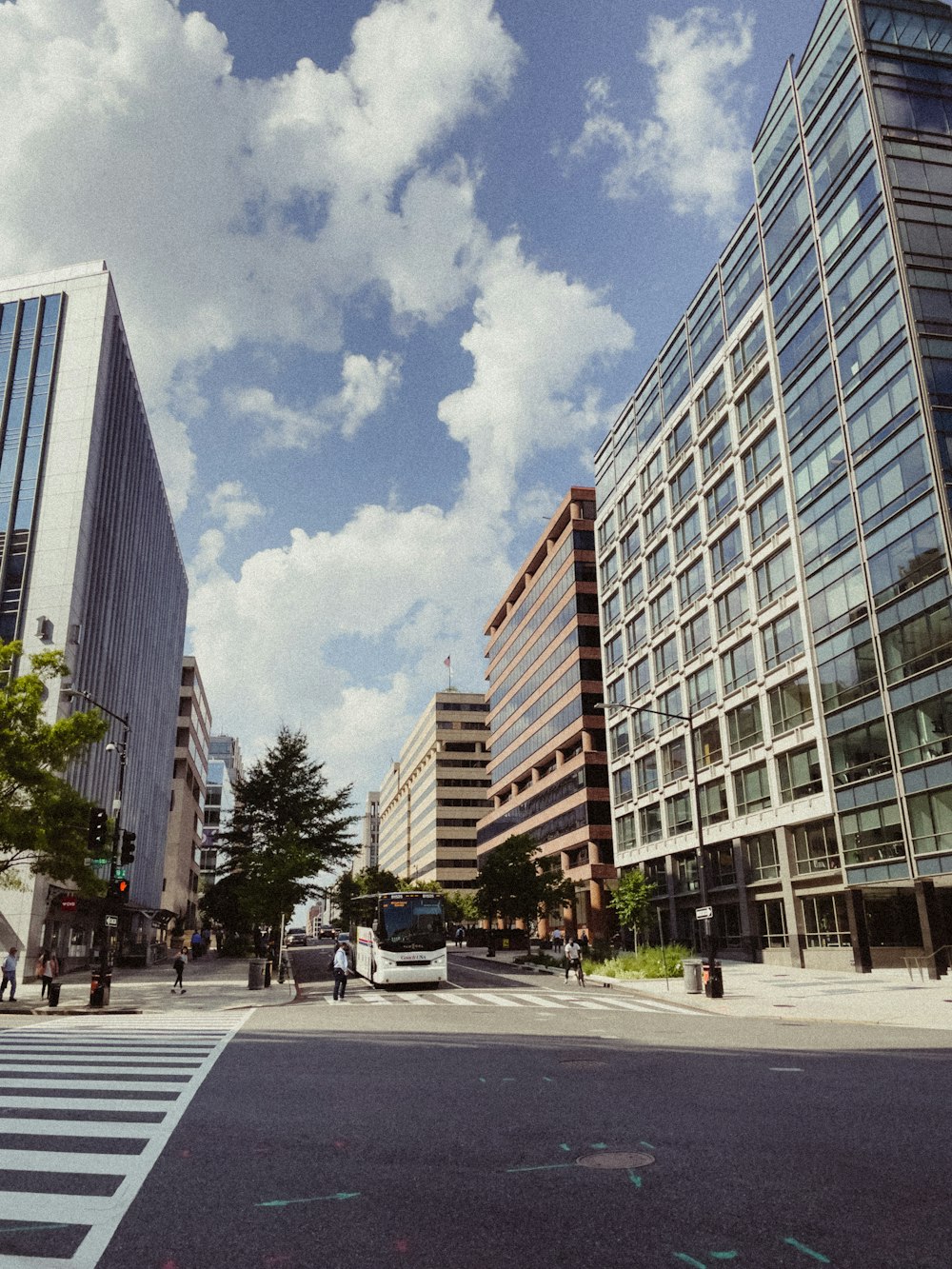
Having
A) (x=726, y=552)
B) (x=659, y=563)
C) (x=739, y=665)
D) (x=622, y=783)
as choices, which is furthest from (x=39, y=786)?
(x=622, y=783)

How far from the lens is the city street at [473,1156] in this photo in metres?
5.35

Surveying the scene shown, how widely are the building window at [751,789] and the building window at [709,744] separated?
2161mm

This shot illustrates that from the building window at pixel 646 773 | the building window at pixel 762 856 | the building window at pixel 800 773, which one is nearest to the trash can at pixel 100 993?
the building window at pixel 800 773

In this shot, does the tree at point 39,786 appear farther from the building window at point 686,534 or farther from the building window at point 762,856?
the building window at point 686,534

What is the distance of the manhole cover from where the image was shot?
7.08 meters

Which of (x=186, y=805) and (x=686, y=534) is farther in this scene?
(x=186, y=805)

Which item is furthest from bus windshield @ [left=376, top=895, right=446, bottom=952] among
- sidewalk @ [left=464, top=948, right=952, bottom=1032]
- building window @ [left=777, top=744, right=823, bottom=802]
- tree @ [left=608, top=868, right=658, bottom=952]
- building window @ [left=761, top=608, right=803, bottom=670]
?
building window @ [left=761, top=608, right=803, bottom=670]

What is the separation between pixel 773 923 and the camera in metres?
43.7

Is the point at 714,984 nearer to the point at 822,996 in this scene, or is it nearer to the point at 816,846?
the point at 822,996

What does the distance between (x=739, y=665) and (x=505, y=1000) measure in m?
26.4

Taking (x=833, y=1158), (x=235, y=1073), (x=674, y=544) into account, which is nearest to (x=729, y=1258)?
(x=833, y=1158)

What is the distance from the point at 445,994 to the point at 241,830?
38148 mm

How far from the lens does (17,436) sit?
42.7 m

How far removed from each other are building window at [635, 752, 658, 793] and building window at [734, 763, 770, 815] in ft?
35.3
